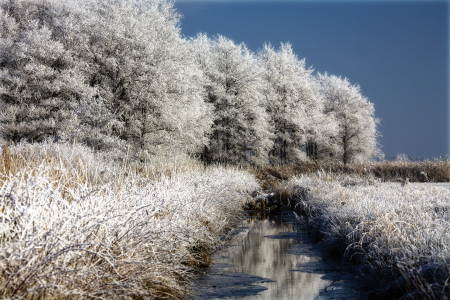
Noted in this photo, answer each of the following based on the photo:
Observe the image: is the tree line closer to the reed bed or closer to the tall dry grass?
the tall dry grass

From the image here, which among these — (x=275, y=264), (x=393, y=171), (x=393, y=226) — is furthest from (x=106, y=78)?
(x=393, y=226)

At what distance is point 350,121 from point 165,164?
2516 cm

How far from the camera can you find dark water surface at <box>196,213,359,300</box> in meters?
4.40

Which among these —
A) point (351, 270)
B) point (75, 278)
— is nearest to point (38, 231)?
point (75, 278)

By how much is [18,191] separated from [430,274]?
387 centimetres

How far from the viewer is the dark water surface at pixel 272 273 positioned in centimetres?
440

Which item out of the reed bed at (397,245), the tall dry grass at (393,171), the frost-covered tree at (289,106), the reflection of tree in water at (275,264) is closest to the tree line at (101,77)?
the tall dry grass at (393,171)

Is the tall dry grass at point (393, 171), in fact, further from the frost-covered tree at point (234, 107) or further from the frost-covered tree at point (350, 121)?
the frost-covered tree at point (350, 121)

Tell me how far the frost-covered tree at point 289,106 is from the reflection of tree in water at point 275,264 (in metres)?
20.8

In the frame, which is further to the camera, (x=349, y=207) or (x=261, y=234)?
(x=261, y=234)

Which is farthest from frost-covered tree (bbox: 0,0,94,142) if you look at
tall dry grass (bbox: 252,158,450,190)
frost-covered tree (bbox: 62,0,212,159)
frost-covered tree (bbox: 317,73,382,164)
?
frost-covered tree (bbox: 317,73,382,164)

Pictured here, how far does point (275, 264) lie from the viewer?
19.0ft

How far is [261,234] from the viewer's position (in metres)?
8.44

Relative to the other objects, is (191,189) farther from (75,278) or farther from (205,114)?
(205,114)
